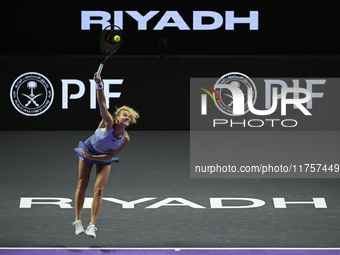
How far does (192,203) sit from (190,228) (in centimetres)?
96

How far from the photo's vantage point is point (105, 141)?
6.34 metres

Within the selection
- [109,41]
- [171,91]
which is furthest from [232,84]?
[109,41]

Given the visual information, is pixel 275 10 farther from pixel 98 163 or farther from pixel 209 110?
pixel 98 163

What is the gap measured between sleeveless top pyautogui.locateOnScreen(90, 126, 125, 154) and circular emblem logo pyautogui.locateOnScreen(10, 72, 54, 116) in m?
5.59

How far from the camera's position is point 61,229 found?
22.5 ft

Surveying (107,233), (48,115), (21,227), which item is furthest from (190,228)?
(48,115)

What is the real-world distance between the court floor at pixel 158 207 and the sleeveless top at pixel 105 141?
92 cm

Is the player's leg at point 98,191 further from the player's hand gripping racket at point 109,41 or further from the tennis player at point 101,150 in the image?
the player's hand gripping racket at point 109,41

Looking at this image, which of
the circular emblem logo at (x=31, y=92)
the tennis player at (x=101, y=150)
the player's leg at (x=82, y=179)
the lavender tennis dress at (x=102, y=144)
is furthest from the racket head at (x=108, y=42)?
the circular emblem logo at (x=31, y=92)

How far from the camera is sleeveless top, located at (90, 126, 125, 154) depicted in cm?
632

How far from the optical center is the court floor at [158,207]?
21.5 feet

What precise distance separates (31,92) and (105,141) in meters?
5.80

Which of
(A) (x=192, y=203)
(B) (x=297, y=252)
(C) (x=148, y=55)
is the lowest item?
(B) (x=297, y=252)

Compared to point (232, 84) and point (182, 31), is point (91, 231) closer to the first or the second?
point (232, 84)
